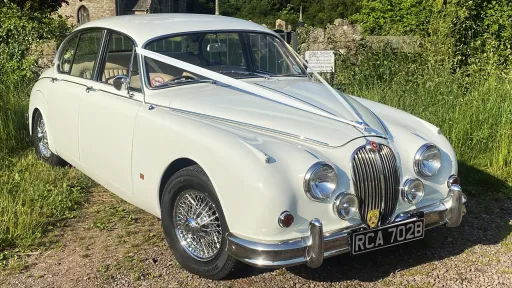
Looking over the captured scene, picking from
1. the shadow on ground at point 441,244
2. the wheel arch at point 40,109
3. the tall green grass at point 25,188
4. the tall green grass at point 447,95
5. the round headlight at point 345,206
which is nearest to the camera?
the round headlight at point 345,206

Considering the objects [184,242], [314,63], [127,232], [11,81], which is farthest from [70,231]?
[11,81]

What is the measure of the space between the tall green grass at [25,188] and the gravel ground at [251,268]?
0.22 metres

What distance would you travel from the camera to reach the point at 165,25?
4.79 m

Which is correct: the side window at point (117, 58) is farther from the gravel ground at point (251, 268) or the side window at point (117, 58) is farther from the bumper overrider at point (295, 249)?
the bumper overrider at point (295, 249)

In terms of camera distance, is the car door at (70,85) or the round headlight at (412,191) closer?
the round headlight at (412,191)

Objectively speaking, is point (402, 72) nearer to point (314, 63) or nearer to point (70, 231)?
point (314, 63)

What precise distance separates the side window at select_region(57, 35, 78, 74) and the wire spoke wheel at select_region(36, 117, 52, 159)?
74 centimetres

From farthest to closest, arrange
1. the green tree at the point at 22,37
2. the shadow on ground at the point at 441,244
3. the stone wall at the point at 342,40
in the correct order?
the green tree at the point at 22,37 < the stone wall at the point at 342,40 < the shadow on ground at the point at 441,244

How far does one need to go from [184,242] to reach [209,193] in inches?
21.7

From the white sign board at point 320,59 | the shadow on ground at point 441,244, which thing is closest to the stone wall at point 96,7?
the white sign board at point 320,59

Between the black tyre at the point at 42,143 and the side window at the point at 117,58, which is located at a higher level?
the side window at the point at 117,58

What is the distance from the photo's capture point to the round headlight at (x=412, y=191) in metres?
3.66

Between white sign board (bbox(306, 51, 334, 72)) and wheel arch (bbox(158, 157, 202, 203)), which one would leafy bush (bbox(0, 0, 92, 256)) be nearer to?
wheel arch (bbox(158, 157, 202, 203))

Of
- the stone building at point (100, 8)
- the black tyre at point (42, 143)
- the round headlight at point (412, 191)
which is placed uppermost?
the stone building at point (100, 8)
